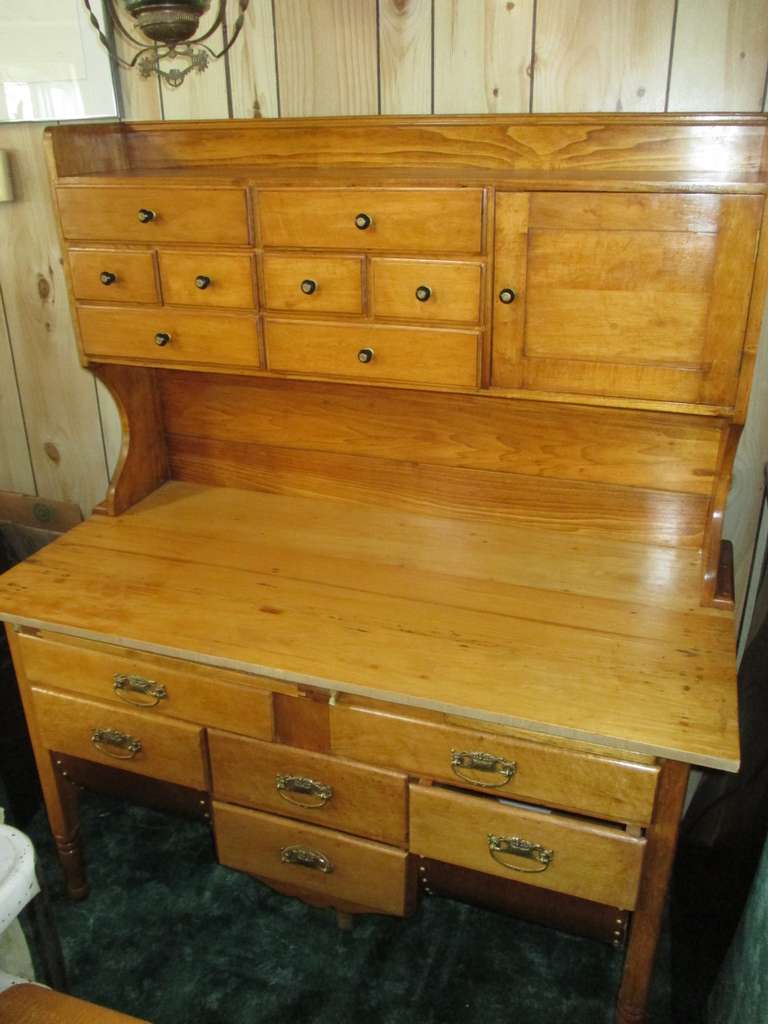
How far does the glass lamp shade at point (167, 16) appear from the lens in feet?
4.87

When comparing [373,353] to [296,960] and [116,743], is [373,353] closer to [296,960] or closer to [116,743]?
[116,743]

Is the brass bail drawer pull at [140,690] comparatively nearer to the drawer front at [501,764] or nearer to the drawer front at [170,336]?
the drawer front at [501,764]

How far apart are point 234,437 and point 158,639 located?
61 cm

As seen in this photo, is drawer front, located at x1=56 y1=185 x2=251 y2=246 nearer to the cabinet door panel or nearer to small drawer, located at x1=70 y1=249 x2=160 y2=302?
small drawer, located at x1=70 y1=249 x2=160 y2=302

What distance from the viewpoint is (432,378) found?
1.52 metres

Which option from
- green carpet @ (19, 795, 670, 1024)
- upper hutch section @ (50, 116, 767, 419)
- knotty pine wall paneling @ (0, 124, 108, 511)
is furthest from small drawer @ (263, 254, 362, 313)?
green carpet @ (19, 795, 670, 1024)

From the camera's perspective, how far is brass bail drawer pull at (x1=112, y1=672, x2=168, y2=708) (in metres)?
1.53

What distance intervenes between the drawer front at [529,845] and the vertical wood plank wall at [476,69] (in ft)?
2.39

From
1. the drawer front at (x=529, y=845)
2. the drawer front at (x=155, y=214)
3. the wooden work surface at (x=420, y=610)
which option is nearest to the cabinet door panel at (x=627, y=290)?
the wooden work surface at (x=420, y=610)

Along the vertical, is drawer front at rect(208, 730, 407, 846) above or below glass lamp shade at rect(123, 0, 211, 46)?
below

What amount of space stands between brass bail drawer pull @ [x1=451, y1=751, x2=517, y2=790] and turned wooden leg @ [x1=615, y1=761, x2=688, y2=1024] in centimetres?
22

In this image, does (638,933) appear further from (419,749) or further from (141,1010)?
(141,1010)

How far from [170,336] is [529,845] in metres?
1.08

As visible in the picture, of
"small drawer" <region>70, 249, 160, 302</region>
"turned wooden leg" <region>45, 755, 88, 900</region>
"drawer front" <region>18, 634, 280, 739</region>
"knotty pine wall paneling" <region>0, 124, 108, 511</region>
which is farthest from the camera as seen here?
"knotty pine wall paneling" <region>0, 124, 108, 511</region>
